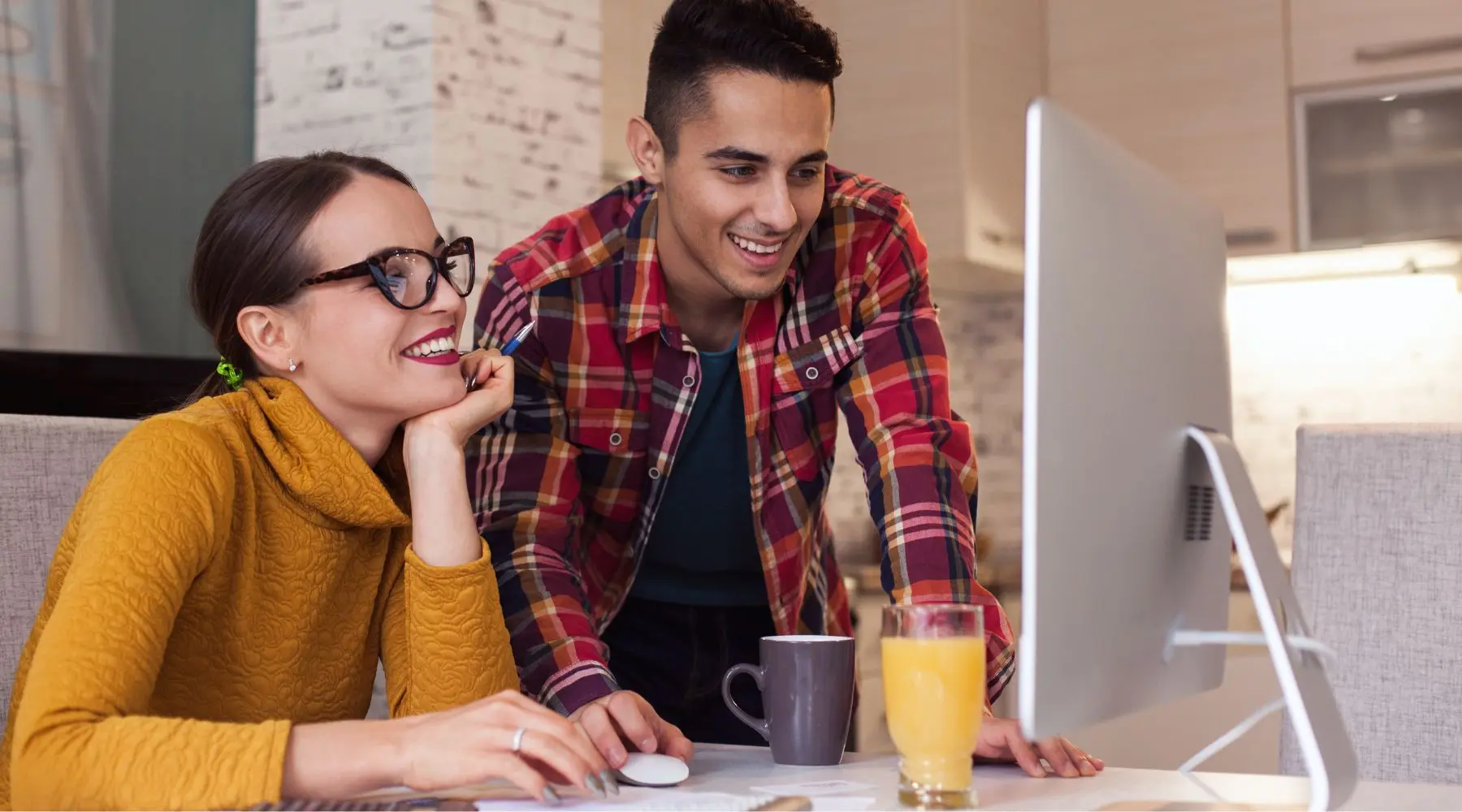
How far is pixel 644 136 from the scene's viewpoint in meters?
1.95

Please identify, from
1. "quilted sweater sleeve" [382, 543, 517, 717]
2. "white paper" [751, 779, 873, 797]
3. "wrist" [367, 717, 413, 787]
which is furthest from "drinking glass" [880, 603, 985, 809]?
"quilted sweater sleeve" [382, 543, 517, 717]

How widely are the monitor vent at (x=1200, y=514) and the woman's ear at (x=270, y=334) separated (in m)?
0.86

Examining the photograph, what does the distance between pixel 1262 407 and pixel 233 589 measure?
401cm

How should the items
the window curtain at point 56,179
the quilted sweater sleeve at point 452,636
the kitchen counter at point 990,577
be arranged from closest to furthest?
the quilted sweater sleeve at point 452,636 < the window curtain at point 56,179 < the kitchen counter at point 990,577

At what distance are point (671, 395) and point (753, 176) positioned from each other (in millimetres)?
298

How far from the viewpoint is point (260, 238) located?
140cm

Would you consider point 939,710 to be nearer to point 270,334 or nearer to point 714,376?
point 270,334

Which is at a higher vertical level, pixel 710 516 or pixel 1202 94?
pixel 1202 94

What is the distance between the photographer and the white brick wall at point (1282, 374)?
14.4ft

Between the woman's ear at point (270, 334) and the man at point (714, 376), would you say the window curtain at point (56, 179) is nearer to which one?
the man at point (714, 376)

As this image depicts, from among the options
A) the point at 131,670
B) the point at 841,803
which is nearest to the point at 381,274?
the point at 131,670

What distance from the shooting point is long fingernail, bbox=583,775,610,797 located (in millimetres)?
1003

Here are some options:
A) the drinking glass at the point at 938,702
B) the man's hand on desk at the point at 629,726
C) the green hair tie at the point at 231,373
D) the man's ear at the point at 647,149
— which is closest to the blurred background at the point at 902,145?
the man's ear at the point at 647,149

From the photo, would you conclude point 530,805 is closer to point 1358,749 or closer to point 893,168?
point 1358,749
